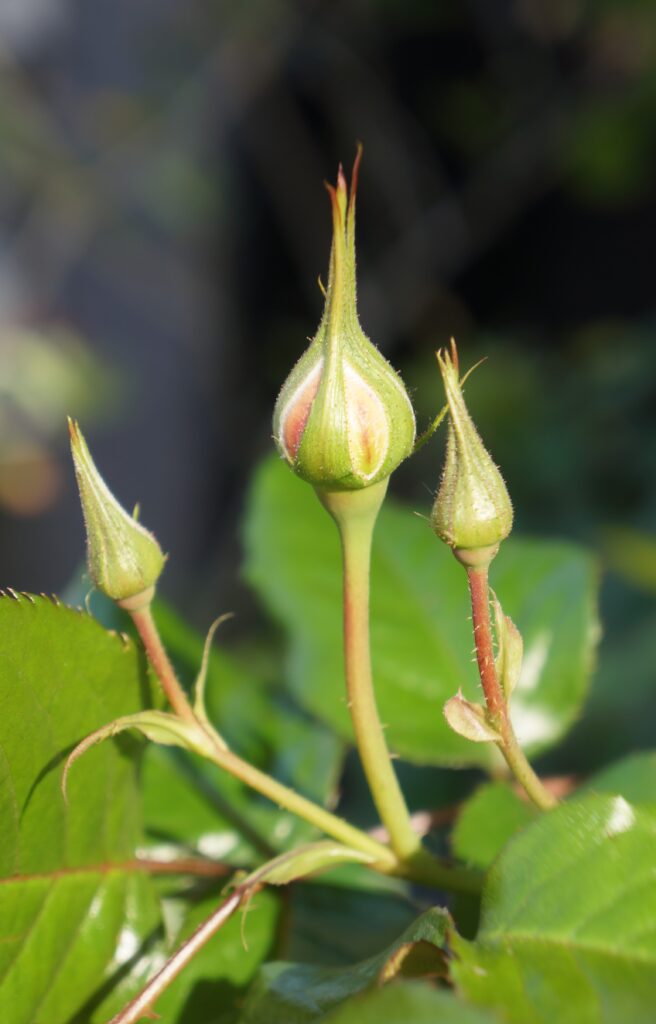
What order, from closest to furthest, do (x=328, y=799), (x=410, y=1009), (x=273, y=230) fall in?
1. (x=410, y=1009)
2. (x=328, y=799)
3. (x=273, y=230)

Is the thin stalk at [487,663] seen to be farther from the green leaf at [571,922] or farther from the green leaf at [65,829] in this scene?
the green leaf at [65,829]

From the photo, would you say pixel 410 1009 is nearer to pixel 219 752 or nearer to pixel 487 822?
pixel 219 752

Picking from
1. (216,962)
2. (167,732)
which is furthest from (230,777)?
(167,732)

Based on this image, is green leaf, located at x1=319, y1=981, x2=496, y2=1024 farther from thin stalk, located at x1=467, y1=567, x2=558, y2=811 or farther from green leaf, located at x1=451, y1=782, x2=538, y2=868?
green leaf, located at x1=451, y1=782, x2=538, y2=868

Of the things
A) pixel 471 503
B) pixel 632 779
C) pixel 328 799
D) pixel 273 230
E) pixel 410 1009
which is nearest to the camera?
pixel 410 1009

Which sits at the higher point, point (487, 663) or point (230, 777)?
point (487, 663)

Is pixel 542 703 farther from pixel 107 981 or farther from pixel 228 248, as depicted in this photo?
pixel 228 248

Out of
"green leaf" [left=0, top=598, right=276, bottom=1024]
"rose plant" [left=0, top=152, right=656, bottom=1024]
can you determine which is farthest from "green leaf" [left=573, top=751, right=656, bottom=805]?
"green leaf" [left=0, top=598, right=276, bottom=1024]

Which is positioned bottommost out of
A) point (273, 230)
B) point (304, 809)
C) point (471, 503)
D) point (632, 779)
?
point (273, 230)
